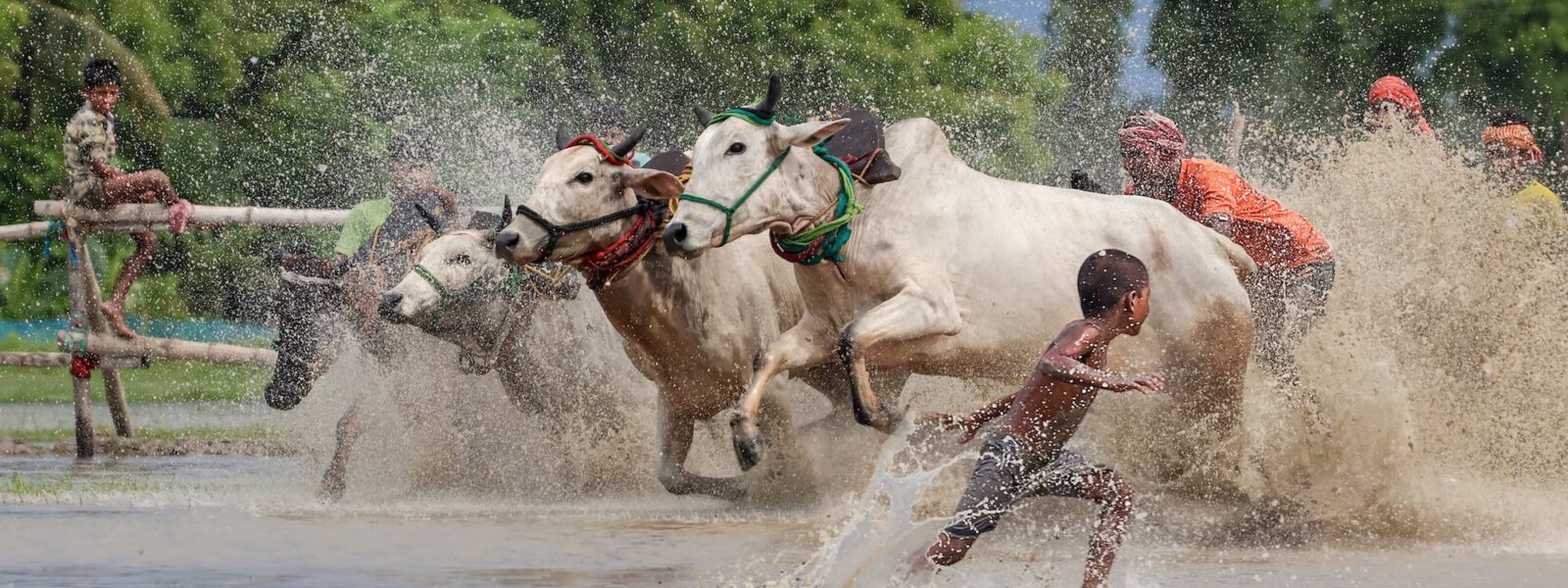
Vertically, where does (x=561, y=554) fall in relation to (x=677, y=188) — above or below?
below

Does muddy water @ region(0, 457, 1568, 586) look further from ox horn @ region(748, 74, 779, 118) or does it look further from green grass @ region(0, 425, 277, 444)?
green grass @ region(0, 425, 277, 444)

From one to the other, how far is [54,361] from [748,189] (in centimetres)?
833

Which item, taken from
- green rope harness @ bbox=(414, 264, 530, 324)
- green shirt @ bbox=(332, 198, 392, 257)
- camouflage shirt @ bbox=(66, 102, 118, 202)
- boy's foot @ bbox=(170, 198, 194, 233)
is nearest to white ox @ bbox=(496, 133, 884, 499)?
green rope harness @ bbox=(414, 264, 530, 324)

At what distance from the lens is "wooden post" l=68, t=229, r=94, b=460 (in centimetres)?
1373

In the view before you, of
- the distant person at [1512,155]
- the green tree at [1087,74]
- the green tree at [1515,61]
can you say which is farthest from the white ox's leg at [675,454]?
the green tree at [1515,61]

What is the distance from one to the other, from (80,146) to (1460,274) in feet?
26.7

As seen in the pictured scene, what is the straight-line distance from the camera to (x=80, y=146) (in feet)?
44.1

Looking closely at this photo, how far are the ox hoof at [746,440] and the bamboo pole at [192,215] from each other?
20.7 ft

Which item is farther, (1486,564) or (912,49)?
(912,49)

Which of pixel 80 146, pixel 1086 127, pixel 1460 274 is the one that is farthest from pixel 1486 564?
pixel 1086 127

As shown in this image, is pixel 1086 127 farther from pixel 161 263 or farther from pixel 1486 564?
pixel 1486 564

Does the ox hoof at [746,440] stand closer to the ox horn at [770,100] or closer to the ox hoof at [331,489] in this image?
the ox horn at [770,100]

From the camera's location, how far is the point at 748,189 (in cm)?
744

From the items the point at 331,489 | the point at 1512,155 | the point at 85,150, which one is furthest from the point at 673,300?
the point at 85,150
